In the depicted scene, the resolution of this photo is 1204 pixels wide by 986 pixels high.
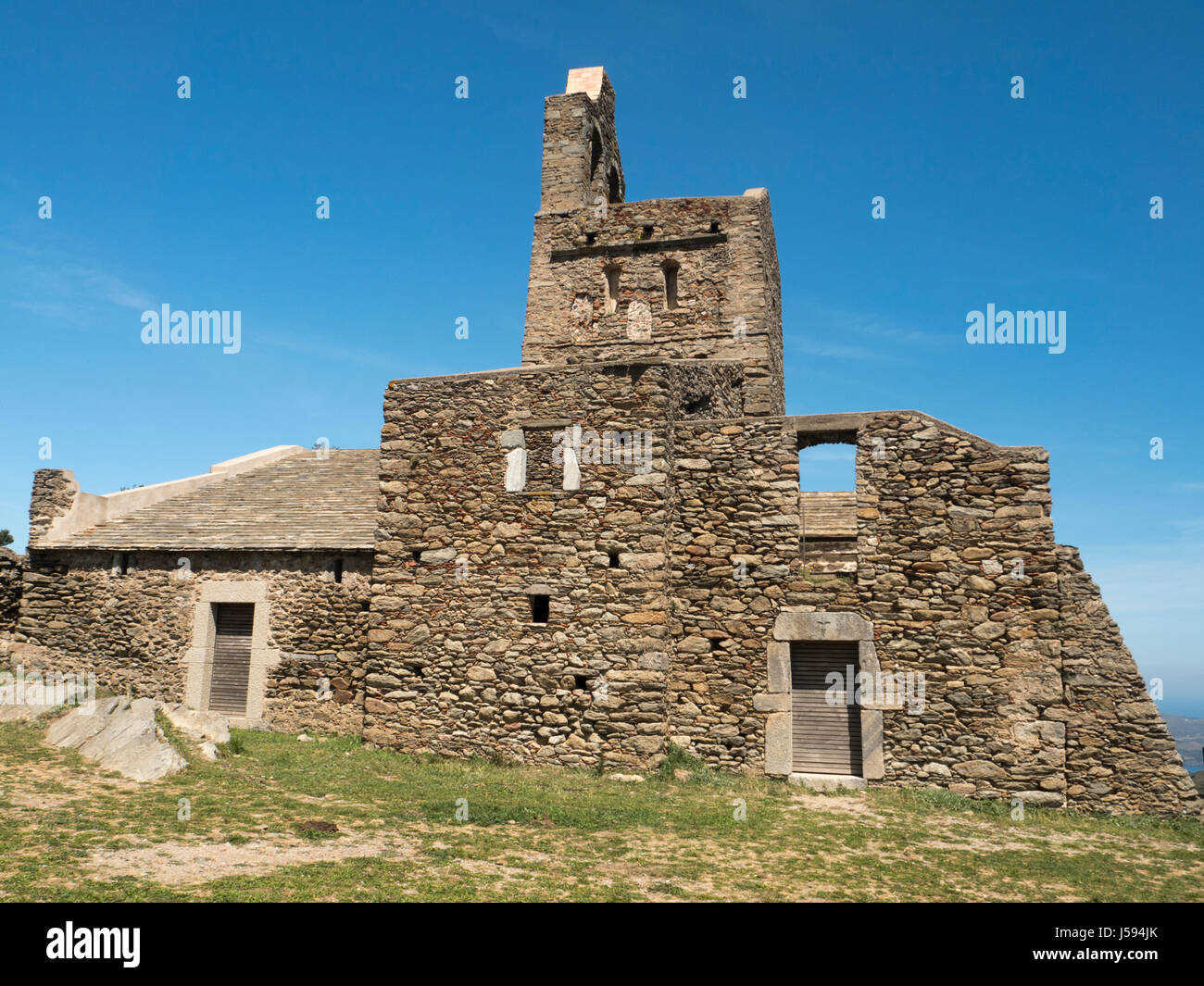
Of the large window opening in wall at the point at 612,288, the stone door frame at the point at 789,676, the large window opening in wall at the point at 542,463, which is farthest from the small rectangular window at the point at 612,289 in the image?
the stone door frame at the point at 789,676

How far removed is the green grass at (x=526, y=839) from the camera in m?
6.27

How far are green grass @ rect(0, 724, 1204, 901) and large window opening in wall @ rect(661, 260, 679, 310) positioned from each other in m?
8.67

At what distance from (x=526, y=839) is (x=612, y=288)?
11217 mm

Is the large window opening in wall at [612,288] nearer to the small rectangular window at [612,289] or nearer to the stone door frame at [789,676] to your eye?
the small rectangular window at [612,289]

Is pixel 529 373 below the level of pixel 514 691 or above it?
above

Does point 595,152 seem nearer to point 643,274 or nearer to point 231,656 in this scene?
point 643,274

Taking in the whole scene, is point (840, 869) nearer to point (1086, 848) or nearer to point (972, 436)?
point (1086, 848)

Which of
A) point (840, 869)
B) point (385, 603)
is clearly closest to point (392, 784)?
point (385, 603)

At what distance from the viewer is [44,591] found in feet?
52.2

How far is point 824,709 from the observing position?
11.0 metres

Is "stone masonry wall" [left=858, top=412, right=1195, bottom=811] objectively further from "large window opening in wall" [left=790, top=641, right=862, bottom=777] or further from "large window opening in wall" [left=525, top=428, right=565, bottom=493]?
"large window opening in wall" [left=525, top=428, right=565, bottom=493]

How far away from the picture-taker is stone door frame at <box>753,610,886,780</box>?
34.9ft

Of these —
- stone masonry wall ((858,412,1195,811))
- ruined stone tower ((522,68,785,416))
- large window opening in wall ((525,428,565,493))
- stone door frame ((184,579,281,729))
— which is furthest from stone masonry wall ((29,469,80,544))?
stone masonry wall ((858,412,1195,811))
